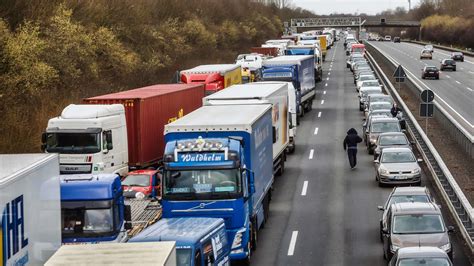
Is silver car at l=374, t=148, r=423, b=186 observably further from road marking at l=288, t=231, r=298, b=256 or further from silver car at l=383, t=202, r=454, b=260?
silver car at l=383, t=202, r=454, b=260

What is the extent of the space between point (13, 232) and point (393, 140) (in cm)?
2511

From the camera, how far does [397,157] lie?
100ft

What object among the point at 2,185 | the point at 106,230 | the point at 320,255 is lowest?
the point at 320,255

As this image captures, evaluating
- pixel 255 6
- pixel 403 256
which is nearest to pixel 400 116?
pixel 403 256

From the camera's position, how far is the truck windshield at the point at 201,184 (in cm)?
1952

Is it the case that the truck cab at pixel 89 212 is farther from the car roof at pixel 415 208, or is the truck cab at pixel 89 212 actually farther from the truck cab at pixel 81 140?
the truck cab at pixel 81 140

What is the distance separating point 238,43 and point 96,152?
93.5m

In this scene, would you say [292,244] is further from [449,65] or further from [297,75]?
[449,65]

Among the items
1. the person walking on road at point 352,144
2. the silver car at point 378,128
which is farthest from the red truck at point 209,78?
the person walking on road at point 352,144

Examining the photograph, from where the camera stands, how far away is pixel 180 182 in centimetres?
1959

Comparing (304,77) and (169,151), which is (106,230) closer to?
(169,151)

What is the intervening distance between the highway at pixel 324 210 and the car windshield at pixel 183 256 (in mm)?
6004

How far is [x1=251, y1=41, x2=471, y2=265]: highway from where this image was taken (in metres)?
21.6

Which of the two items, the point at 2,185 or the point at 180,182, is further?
the point at 180,182
